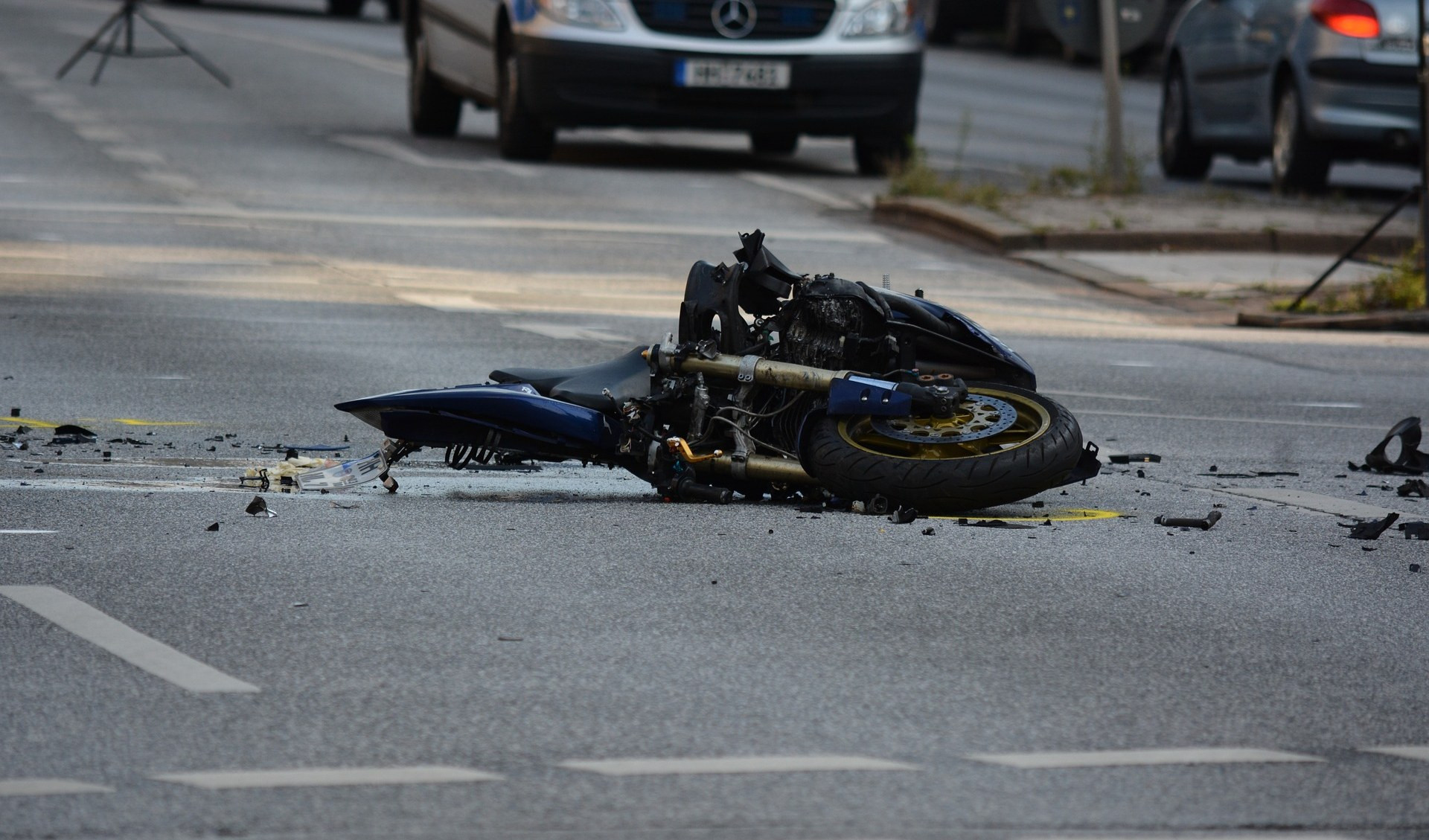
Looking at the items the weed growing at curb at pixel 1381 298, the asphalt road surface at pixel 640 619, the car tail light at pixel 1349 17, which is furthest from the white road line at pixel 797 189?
the asphalt road surface at pixel 640 619

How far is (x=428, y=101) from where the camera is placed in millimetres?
20859

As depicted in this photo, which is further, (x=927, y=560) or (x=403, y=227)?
(x=403, y=227)

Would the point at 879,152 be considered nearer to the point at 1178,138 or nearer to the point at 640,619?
the point at 1178,138

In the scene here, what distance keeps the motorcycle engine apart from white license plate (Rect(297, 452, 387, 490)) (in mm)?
1232

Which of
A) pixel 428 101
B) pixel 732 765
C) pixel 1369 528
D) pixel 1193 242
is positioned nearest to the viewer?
pixel 732 765

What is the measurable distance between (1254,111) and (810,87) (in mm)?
3247

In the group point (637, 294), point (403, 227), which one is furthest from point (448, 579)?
point (403, 227)

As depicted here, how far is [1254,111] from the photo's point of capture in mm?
18109

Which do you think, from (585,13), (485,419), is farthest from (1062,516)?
(585,13)

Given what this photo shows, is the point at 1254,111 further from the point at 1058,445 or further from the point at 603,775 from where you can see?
the point at 603,775

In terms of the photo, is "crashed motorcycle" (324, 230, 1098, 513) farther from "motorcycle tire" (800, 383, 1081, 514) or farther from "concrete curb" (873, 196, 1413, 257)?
"concrete curb" (873, 196, 1413, 257)

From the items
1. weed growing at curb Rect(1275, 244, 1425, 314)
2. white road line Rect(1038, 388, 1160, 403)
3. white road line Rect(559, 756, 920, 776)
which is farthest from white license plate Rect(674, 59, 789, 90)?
white road line Rect(559, 756, 920, 776)

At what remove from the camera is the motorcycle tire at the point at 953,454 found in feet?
21.8

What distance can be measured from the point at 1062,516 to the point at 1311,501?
91cm
